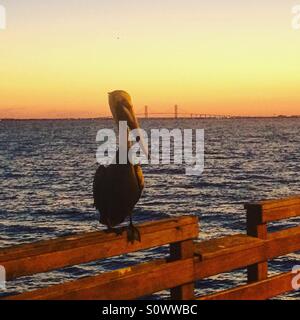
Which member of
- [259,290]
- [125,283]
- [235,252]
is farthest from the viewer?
Result: [259,290]

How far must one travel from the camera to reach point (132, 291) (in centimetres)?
362

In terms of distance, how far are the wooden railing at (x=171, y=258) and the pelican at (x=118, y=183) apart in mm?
438

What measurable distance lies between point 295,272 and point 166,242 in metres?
1.38

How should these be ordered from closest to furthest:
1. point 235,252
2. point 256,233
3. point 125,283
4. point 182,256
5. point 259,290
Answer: point 125,283 < point 182,256 < point 235,252 < point 259,290 < point 256,233

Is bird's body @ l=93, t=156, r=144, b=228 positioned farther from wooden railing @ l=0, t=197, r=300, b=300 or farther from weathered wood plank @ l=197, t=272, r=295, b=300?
weathered wood plank @ l=197, t=272, r=295, b=300

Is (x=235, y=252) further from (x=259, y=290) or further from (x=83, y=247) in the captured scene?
(x=83, y=247)

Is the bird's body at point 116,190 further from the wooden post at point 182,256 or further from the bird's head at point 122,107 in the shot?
the wooden post at point 182,256

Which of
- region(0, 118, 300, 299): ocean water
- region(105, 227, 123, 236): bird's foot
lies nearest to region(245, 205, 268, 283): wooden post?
Result: region(105, 227, 123, 236): bird's foot

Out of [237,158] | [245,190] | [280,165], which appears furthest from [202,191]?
[237,158]

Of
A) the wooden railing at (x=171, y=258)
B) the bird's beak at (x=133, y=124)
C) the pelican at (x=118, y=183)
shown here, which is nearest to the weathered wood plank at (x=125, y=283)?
the wooden railing at (x=171, y=258)

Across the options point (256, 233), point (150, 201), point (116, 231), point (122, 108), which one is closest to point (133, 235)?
point (116, 231)

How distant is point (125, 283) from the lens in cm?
359

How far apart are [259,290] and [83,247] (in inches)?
65.3
